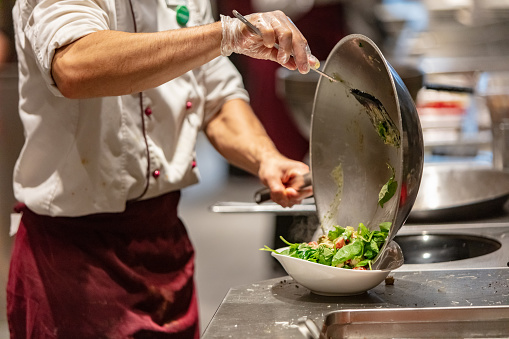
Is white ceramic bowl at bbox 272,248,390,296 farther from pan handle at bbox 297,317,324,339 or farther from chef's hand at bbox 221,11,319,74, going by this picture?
chef's hand at bbox 221,11,319,74

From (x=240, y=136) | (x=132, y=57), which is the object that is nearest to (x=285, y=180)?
(x=240, y=136)

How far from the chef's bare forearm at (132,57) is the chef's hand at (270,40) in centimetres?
3

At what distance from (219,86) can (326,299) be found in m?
0.84

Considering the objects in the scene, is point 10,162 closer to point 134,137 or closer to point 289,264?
point 134,137

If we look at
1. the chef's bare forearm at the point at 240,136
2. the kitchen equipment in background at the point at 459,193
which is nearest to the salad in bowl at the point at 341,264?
the chef's bare forearm at the point at 240,136

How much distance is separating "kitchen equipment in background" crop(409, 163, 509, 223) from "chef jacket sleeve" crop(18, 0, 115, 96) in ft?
3.23

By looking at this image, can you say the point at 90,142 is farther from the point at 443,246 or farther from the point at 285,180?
the point at 443,246

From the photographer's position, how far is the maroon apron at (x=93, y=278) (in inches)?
63.4

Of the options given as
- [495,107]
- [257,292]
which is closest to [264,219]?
[495,107]

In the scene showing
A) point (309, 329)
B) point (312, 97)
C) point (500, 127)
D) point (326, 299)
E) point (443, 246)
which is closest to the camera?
point (309, 329)

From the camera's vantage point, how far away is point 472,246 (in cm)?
174

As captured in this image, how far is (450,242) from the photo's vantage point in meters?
1.76

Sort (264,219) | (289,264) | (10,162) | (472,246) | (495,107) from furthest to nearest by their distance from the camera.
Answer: (264,219) < (10,162) < (495,107) < (472,246) < (289,264)

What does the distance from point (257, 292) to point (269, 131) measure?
8.88 ft
